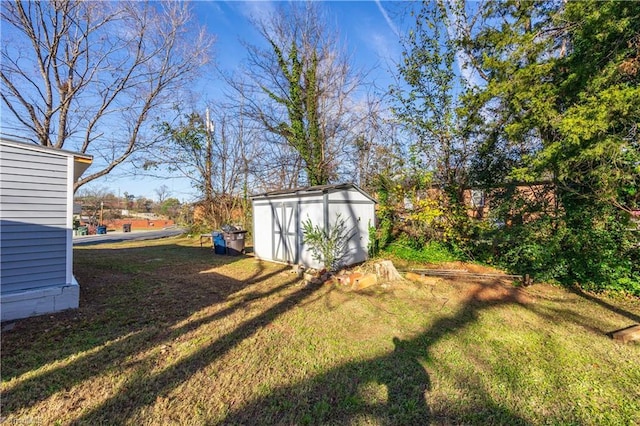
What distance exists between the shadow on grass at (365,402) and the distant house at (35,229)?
12.7 feet

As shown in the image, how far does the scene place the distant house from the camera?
12.7ft

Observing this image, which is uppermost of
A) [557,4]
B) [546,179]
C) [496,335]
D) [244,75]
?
[244,75]

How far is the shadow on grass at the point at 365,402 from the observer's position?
2213mm

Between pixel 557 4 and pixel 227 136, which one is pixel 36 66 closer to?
pixel 227 136

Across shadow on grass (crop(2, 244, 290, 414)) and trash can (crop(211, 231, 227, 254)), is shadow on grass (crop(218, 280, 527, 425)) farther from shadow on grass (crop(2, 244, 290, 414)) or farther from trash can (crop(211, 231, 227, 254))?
trash can (crop(211, 231, 227, 254))

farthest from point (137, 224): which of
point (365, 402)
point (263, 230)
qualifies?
point (365, 402)

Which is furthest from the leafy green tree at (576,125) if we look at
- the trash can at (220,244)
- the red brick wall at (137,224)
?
the red brick wall at (137,224)

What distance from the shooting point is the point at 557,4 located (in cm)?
675

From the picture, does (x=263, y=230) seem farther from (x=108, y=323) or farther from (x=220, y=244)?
(x=108, y=323)

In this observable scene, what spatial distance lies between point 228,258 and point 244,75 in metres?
9.45

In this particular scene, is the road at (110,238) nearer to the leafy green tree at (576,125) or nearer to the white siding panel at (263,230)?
the white siding panel at (263,230)

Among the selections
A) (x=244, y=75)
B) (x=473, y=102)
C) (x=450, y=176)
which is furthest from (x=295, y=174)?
(x=473, y=102)

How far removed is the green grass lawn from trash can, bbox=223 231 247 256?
5266 millimetres

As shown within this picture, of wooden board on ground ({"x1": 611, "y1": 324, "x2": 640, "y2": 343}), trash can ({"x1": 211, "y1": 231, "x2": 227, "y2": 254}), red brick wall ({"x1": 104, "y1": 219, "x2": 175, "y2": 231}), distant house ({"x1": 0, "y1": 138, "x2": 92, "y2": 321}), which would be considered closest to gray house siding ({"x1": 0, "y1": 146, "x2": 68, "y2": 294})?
distant house ({"x1": 0, "y1": 138, "x2": 92, "y2": 321})
